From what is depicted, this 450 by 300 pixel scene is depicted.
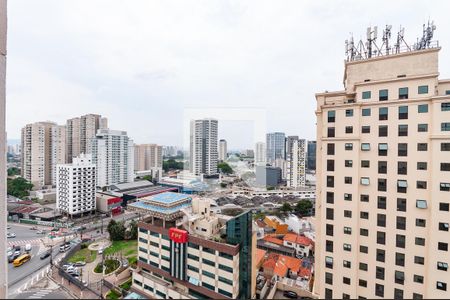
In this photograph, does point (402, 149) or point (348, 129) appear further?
point (348, 129)

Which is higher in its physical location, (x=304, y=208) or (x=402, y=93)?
(x=402, y=93)

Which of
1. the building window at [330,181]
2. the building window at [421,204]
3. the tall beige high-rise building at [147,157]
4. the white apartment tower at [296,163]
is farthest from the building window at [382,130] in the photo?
the tall beige high-rise building at [147,157]

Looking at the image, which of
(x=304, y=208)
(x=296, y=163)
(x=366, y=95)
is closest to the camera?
(x=366, y=95)

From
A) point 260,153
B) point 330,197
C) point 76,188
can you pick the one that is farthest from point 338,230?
point 76,188

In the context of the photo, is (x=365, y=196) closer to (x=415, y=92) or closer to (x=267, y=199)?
(x=415, y=92)

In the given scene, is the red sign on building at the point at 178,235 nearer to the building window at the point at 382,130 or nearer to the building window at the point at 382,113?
the building window at the point at 382,130

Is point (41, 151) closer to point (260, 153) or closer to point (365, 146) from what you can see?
point (260, 153)

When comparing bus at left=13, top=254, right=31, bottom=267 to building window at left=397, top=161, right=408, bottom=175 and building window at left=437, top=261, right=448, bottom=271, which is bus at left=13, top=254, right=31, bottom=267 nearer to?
building window at left=397, top=161, right=408, bottom=175

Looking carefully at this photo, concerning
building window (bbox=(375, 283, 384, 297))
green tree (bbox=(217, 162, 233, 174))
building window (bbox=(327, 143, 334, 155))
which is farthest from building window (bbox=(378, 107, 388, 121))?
green tree (bbox=(217, 162, 233, 174))
